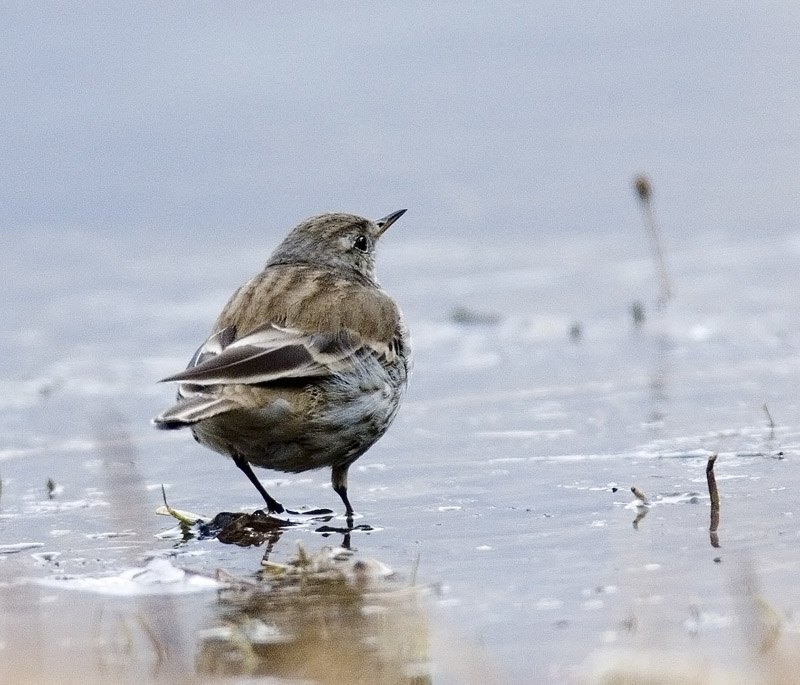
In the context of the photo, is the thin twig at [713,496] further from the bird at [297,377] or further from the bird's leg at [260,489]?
the bird's leg at [260,489]

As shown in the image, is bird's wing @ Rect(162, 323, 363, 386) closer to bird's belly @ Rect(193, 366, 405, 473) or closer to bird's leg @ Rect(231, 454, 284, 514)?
bird's belly @ Rect(193, 366, 405, 473)

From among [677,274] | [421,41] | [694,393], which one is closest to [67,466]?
[694,393]

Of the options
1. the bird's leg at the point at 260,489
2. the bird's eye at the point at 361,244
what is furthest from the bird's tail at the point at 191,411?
the bird's eye at the point at 361,244

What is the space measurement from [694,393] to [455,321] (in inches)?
121

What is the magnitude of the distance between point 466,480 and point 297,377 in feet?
3.41

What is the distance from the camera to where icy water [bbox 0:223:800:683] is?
4.73 metres

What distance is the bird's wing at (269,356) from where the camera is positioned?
→ 655 centimetres

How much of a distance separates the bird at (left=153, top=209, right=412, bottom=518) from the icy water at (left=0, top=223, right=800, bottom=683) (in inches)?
14.3

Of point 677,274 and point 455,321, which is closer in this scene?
point 455,321

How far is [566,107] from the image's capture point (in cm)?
1864

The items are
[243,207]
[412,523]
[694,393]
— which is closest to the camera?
[412,523]

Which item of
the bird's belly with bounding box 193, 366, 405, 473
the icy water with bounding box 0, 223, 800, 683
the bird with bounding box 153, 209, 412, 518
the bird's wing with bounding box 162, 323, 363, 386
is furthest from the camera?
the bird's belly with bounding box 193, 366, 405, 473

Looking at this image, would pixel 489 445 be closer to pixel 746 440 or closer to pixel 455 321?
pixel 746 440

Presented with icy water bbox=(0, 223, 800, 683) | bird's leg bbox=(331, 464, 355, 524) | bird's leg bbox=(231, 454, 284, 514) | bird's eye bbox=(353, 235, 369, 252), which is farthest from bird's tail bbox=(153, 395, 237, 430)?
bird's eye bbox=(353, 235, 369, 252)
